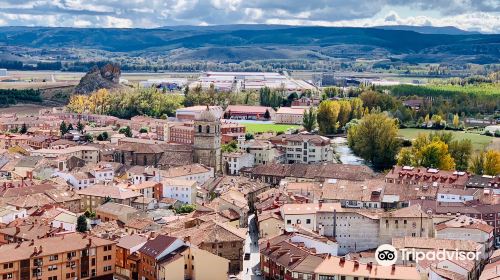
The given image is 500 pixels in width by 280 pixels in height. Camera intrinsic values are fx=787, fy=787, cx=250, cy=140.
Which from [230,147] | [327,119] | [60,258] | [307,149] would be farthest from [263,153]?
[60,258]

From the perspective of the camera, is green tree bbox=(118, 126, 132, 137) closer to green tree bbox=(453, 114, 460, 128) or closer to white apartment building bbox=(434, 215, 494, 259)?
green tree bbox=(453, 114, 460, 128)

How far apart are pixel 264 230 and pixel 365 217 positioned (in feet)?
9.65

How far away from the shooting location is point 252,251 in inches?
869

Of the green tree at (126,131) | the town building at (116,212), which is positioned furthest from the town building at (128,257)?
the green tree at (126,131)

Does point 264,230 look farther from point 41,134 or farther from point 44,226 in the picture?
point 41,134

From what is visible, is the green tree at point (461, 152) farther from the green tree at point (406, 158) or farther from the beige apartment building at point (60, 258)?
the beige apartment building at point (60, 258)

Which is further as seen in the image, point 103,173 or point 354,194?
point 103,173

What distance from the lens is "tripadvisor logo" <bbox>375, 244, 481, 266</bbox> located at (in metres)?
19.1

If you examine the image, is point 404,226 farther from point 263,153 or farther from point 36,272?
point 263,153

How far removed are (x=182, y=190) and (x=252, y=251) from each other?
20.9 feet

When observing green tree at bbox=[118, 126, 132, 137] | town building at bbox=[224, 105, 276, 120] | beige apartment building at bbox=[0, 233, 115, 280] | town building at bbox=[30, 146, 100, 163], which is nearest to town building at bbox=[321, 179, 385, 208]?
beige apartment building at bbox=[0, 233, 115, 280]

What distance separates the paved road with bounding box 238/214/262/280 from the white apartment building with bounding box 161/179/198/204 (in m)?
2.76

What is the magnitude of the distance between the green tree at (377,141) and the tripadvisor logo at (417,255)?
17474 mm

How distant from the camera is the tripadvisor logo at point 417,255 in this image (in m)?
19.1
